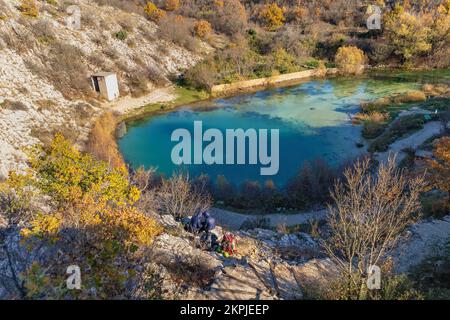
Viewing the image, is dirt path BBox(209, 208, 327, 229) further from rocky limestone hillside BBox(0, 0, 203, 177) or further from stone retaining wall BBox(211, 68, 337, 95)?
stone retaining wall BBox(211, 68, 337, 95)

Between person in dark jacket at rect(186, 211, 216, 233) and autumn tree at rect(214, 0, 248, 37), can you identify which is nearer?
person in dark jacket at rect(186, 211, 216, 233)

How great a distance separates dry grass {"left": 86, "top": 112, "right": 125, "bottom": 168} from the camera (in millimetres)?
28109

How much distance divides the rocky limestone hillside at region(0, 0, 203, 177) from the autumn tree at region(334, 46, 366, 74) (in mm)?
22828

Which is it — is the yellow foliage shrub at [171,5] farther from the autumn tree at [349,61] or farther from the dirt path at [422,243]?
the dirt path at [422,243]

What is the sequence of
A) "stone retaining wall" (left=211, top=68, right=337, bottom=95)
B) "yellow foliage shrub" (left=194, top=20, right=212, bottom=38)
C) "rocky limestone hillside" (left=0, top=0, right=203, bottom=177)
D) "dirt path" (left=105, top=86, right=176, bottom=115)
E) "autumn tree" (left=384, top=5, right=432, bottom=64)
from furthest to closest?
1. "yellow foliage shrub" (left=194, top=20, right=212, bottom=38)
2. "autumn tree" (left=384, top=5, right=432, bottom=64)
3. "stone retaining wall" (left=211, top=68, right=337, bottom=95)
4. "dirt path" (left=105, top=86, right=176, bottom=115)
5. "rocky limestone hillside" (left=0, top=0, right=203, bottom=177)

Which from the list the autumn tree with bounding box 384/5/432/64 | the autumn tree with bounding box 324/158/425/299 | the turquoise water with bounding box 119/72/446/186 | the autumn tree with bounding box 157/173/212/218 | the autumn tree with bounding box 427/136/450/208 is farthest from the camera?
the autumn tree with bounding box 384/5/432/64

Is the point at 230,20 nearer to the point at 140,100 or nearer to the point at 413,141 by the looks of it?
the point at 140,100

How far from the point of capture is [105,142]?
32.1m

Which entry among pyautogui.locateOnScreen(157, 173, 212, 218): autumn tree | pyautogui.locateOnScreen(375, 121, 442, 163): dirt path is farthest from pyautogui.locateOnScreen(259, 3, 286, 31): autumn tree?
pyautogui.locateOnScreen(157, 173, 212, 218): autumn tree

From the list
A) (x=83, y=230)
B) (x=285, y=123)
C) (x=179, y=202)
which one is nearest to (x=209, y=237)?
(x=179, y=202)

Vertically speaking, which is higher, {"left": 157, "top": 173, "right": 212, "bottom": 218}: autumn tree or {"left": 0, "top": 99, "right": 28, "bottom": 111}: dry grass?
{"left": 0, "top": 99, "right": 28, "bottom": 111}: dry grass

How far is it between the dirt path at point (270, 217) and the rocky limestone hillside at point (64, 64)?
15.0 m

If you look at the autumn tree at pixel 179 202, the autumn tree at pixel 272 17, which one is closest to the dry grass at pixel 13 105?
the autumn tree at pixel 179 202
